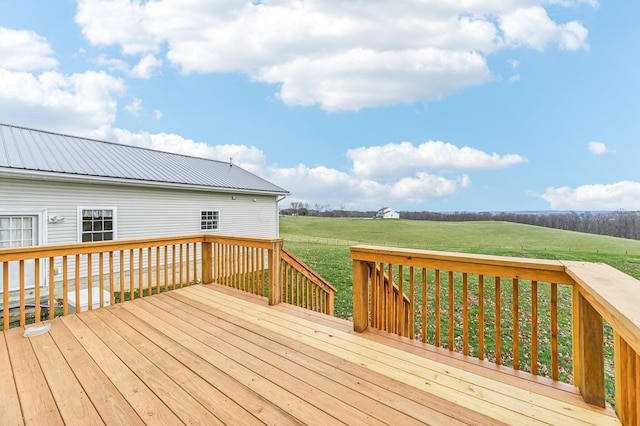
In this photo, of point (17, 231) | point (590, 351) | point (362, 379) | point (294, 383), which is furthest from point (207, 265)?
point (17, 231)

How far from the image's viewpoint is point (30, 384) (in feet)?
6.48

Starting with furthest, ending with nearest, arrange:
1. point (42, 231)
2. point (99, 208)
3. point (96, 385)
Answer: point (99, 208)
point (42, 231)
point (96, 385)

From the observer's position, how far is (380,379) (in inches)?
78.7

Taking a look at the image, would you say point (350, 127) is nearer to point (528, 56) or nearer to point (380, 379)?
point (528, 56)

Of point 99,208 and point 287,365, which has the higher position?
point 99,208

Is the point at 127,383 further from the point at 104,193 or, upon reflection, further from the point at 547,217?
the point at 547,217

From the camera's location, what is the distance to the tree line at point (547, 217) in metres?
16.1

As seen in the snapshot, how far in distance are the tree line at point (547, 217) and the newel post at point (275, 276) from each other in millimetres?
19847

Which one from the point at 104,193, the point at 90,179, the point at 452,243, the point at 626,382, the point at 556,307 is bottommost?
the point at 452,243

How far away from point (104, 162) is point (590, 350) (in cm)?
1040

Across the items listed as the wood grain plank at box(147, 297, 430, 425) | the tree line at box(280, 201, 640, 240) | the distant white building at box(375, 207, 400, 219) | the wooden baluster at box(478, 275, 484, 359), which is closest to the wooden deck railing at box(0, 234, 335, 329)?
the wood grain plank at box(147, 297, 430, 425)

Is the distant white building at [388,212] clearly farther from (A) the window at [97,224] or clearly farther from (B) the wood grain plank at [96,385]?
(B) the wood grain plank at [96,385]

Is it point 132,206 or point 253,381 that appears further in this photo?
point 132,206

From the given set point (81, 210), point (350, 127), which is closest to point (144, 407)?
point (81, 210)
